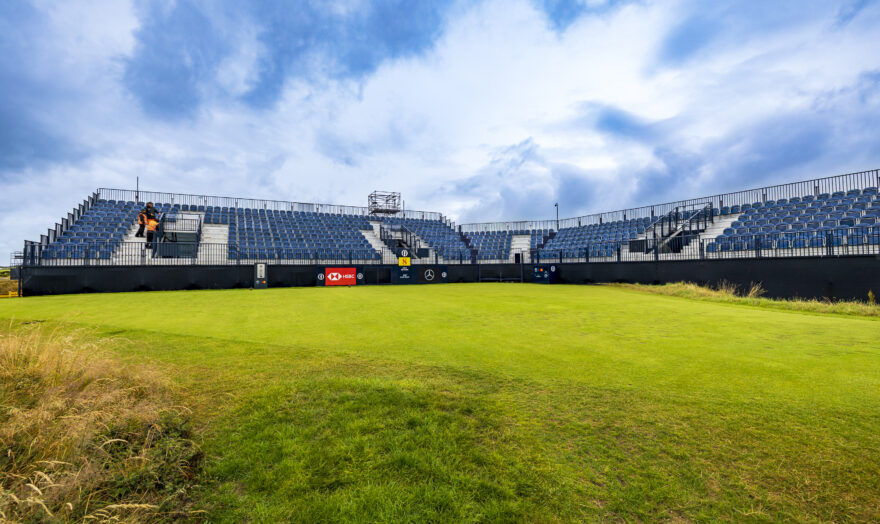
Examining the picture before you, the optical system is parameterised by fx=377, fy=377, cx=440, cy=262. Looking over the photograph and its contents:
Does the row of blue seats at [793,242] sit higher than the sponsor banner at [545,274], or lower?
higher

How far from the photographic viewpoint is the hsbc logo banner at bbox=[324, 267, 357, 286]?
27.1 metres

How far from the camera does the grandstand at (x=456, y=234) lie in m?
20.1

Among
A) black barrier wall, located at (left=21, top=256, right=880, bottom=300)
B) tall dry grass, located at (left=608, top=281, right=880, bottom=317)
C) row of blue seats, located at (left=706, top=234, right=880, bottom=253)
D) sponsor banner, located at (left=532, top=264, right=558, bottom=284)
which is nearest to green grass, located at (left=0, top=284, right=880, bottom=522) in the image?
tall dry grass, located at (left=608, top=281, right=880, bottom=317)

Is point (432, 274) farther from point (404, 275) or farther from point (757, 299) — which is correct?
point (757, 299)

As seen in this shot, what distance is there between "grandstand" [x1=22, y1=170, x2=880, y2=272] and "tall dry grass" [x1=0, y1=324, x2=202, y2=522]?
75.5 ft

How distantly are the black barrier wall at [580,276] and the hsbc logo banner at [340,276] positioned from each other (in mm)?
656

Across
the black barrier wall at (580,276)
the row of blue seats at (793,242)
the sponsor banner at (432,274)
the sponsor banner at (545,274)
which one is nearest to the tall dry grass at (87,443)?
the black barrier wall at (580,276)

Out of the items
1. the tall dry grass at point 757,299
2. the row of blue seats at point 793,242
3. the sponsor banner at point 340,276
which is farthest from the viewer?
the sponsor banner at point 340,276

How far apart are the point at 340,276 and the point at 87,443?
81.7ft

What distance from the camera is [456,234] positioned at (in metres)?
42.8

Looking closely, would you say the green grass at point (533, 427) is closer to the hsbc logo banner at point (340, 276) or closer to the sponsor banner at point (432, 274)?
the hsbc logo banner at point (340, 276)

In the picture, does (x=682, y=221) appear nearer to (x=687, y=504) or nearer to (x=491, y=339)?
(x=491, y=339)

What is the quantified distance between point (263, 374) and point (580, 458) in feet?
13.6

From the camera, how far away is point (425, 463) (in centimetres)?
307
